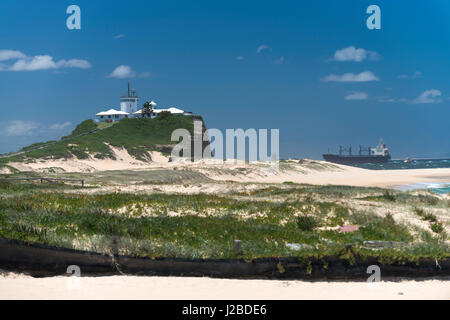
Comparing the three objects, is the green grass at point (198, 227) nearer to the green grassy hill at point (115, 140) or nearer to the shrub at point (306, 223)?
the shrub at point (306, 223)

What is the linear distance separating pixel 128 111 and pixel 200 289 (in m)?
131

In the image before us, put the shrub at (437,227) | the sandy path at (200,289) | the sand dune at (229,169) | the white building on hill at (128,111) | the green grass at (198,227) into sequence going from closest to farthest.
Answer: the sandy path at (200,289) < the green grass at (198,227) < the shrub at (437,227) < the sand dune at (229,169) < the white building on hill at (128,111)

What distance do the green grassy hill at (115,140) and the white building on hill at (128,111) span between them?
747cm

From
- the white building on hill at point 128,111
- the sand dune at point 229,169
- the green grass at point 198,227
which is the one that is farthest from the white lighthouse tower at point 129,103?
the green grass at point 198,227

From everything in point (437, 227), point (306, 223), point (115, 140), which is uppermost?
point (115, 140)

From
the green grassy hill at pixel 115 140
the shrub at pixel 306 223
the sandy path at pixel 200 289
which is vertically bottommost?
the sandy path at pixel 200 289

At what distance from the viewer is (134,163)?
3314 inches

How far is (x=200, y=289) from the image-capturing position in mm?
12484

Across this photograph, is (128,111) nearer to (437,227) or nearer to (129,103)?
(129,103)

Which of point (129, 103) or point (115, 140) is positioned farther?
point (129, 103)

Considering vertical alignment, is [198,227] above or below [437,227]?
above

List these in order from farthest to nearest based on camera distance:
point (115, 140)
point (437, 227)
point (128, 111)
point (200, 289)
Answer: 1. point (128, 111)
2. point (115, 140)
3. point (437, 227)
4. point (200, 289)

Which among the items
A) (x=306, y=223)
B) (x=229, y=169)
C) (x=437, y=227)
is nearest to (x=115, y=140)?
(x=229, y=169)

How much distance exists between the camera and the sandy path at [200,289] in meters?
12.0
